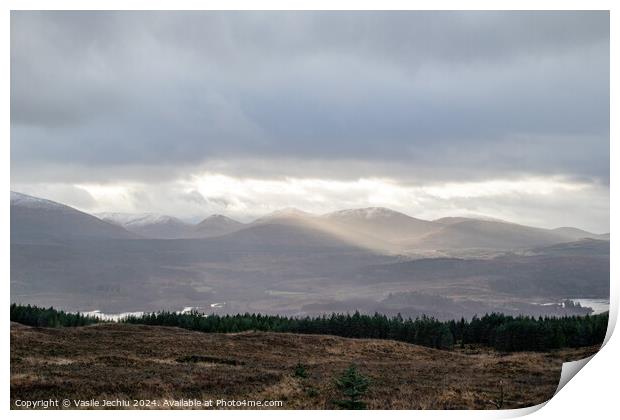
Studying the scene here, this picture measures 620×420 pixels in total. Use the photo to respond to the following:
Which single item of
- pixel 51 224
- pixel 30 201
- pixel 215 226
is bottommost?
pixel 51 224

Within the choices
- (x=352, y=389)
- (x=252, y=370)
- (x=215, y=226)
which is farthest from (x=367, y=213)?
(x=352, y=389)

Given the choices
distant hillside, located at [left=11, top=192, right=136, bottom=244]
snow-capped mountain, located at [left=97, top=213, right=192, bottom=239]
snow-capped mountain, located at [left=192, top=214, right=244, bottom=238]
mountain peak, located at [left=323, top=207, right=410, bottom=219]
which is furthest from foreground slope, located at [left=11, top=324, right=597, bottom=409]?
mountain peak, located at [left=323, top=207, right=410, bottom=219]

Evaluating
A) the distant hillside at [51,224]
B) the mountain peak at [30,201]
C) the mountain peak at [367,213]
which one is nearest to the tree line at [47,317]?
the distant hillside at [51,224]

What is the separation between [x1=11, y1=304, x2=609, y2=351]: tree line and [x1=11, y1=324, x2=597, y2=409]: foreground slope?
1654mm

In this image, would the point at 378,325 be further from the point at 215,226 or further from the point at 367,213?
the point at 215,226

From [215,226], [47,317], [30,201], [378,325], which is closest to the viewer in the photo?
[30,201]

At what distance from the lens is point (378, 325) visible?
99.5 feet

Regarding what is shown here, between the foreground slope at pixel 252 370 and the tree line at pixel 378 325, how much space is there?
5.43 feet

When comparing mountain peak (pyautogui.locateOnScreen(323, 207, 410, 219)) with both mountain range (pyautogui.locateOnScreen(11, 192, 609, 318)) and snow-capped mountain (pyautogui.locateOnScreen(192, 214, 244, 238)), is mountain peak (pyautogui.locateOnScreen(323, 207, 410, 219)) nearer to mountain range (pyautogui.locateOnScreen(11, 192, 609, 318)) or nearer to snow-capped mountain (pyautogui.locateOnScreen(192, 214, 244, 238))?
mountain range (pyautogui.locateOnScreen(11, 192, 609, 318))

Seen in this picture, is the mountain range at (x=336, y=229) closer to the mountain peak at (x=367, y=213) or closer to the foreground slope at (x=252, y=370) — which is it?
the mountain peak at (x=367, y=213)

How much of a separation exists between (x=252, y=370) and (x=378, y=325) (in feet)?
40.6

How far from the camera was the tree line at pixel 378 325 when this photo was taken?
Answer: 25734mm
